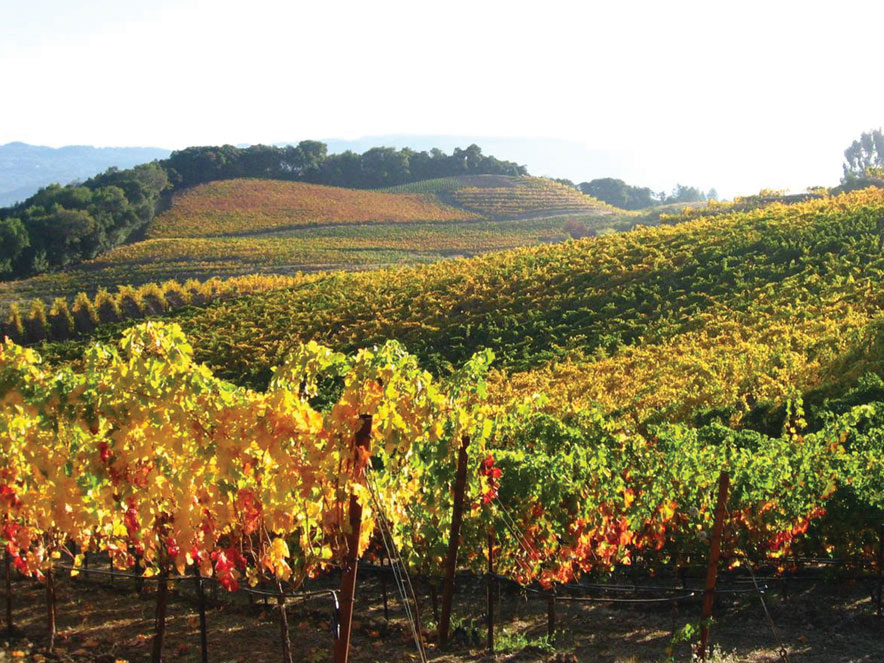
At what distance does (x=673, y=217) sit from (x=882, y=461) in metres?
54.2

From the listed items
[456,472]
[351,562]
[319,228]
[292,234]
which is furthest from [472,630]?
[319,228]

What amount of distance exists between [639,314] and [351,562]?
3129 cm

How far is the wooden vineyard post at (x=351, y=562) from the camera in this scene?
22.7ft

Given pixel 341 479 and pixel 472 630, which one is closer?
pixel 341 479

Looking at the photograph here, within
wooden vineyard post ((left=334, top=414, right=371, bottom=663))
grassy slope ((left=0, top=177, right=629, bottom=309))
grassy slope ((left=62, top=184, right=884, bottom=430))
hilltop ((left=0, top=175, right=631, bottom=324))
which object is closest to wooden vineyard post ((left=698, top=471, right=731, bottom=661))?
wooden vineyard post ((left=334, top=414, right=371, bottom=663))

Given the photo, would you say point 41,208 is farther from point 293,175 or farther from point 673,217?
point 673,217

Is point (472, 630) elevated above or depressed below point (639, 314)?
below

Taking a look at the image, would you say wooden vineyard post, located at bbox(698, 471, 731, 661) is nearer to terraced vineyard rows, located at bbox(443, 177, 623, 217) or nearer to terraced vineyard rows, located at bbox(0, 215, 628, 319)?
terraced vineyard rows, located at bbox(0, 215, 628, 319)

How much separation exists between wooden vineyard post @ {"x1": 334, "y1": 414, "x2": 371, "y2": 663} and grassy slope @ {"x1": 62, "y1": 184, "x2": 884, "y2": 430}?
49.4ft

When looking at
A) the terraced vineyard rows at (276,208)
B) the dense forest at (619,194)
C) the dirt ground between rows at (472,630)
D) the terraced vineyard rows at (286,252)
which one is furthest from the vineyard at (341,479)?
the dense forest at (619,194)

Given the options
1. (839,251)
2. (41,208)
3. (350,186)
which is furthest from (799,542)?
(350,186)

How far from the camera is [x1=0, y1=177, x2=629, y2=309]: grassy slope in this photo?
232ft

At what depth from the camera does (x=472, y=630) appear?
1226 cm

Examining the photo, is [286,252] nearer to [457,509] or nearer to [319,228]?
[319,228]
